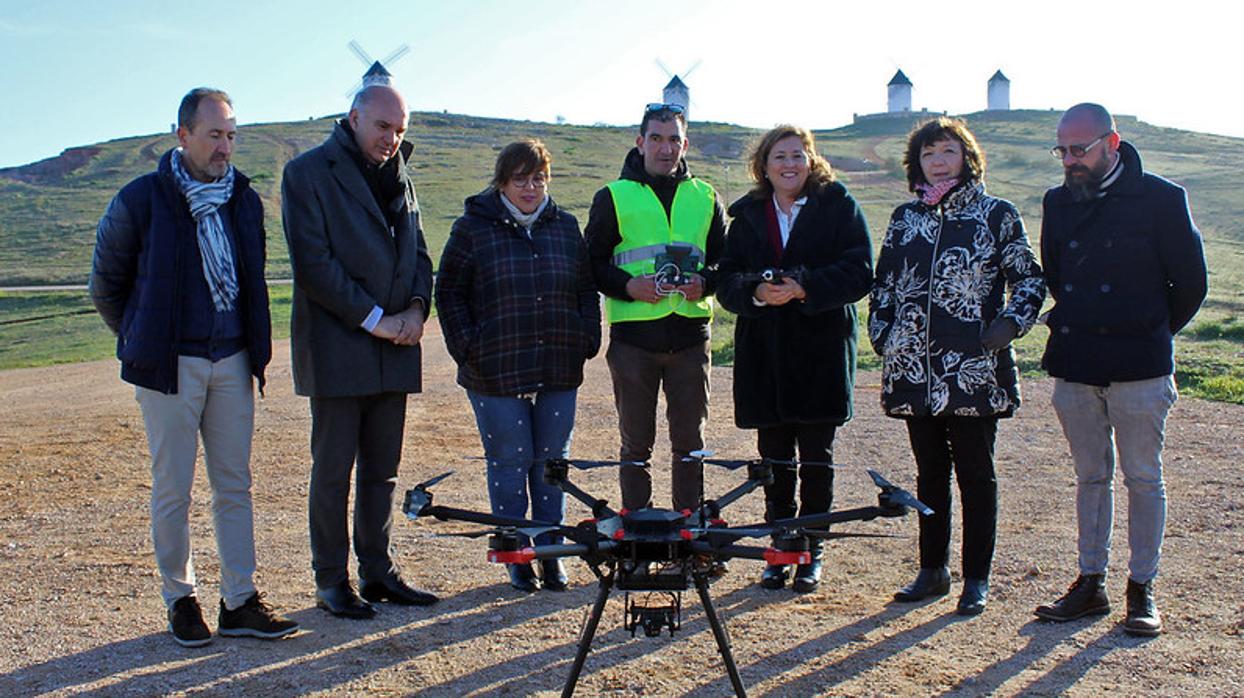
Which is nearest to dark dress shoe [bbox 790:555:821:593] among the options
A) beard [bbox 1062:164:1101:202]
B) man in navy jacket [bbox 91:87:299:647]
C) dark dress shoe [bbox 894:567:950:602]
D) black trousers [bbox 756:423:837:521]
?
black trousers [bbox 756:423:837:521]

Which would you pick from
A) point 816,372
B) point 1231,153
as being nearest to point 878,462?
point 816,372

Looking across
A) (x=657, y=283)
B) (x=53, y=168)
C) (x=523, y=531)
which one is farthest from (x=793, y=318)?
(x=53, y=168)

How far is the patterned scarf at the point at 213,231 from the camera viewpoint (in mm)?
4938

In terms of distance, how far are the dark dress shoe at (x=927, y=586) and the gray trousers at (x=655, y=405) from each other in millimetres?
1158

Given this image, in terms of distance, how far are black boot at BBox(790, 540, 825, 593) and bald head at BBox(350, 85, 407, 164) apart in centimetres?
283

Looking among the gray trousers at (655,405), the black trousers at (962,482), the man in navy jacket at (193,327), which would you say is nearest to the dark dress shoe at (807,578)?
the black trousers at (962,482)

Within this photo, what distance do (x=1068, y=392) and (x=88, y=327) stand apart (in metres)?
24.8

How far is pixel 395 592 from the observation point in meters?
5.63

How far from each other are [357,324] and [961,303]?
9.13 feet

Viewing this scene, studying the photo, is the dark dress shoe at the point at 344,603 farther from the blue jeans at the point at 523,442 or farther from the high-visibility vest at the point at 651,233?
the high-visibility vest at the point at 651,233

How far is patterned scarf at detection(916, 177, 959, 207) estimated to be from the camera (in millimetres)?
5371

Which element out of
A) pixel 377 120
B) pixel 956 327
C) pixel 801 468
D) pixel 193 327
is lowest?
pixel 801 468

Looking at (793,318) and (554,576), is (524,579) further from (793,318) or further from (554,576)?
(793,318)

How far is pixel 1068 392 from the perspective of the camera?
17.4 feet
